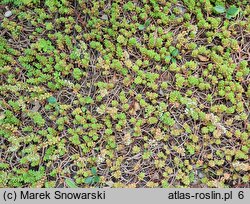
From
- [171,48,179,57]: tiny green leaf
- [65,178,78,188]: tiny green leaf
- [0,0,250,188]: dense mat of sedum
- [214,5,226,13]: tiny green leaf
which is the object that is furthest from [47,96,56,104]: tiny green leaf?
[214,5,226,13]: tiny green leaf

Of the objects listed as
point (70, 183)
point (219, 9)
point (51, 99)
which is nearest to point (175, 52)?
point (219, 9)

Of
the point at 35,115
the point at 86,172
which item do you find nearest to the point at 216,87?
the point at 86,172

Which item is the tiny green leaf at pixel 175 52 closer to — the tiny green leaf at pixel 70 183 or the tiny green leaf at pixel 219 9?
the tiny green leaf at pixel 219 9

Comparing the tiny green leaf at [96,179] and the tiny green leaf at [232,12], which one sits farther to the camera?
the tiny green leaf at [232,12]

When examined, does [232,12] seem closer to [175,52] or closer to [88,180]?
[175,52]

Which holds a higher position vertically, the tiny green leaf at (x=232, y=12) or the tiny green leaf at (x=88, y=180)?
the tiny green leaf at (x=232, y=12)

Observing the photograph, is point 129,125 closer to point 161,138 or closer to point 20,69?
point 161,138

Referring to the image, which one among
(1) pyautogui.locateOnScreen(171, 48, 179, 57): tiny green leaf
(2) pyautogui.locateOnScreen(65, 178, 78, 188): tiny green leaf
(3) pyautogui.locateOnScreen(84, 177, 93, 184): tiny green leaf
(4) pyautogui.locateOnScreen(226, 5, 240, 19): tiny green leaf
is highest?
(4) pyautogui.locateOnScreen(226, 5, 240, 19): tiny green leaf

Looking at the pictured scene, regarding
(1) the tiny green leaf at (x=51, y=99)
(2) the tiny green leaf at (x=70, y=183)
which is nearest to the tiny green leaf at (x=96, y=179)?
(2) the tiny green leaf at (x=70, y=183)

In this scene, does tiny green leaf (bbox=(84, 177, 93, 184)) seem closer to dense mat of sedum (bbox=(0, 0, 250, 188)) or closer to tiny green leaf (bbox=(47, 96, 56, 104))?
dense mat of sedum (bbox=(0, 0, 250, 188))

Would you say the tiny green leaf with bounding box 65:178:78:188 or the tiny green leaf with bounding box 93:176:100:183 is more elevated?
the tiny green leaf with bounding box 93:176:100:183
